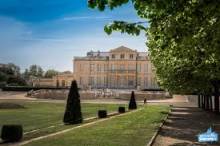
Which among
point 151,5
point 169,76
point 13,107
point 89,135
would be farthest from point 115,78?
point 151,5

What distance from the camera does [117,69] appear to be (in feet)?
428

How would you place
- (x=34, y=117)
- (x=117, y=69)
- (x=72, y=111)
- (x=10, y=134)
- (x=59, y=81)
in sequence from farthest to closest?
(x=59, y=81), (x=117, y=69), (x=34, y=117), (x=72, y=111), (x=10, y=134)

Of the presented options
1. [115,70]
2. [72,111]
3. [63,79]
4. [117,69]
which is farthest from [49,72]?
[72,111]

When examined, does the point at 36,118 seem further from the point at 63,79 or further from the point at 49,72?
the point at 49,72

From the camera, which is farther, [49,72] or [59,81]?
[49,72]

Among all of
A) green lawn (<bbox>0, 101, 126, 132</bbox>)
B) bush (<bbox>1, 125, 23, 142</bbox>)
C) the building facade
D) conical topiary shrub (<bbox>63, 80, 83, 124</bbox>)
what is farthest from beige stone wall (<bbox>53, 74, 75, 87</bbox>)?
bush (<bbox>1, 125, 23, 142</bbox>)

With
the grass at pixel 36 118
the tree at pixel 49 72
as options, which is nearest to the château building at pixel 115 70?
the tree at pixel 49 72

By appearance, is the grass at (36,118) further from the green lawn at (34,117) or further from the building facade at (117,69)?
the building facade at (117,69)

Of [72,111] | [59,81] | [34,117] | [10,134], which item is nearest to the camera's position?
[10,134]

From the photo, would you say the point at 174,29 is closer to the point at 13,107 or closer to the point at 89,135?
the point at 89,135

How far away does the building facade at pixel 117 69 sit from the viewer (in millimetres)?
128875

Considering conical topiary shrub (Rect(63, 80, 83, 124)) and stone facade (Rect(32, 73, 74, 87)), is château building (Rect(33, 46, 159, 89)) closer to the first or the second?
stone facade (Rect(32, 73, 74, 87))

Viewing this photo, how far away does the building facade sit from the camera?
423 feet

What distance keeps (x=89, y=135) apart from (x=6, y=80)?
10178cm
